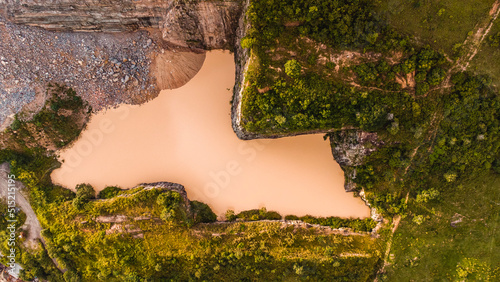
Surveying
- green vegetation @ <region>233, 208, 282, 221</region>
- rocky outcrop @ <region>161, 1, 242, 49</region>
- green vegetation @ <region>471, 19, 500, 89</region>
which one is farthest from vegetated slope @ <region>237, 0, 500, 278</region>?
green vegetation @ <region>233, 208, 282, 221</region>

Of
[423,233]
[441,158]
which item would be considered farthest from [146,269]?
[441,158]

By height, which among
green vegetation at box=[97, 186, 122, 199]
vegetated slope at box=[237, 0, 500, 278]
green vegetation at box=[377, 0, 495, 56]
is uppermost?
green vegetation at box=[377, 0, 495, 56]

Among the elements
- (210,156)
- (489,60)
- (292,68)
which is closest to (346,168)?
(292,68)

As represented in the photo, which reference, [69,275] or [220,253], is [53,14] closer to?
[69,275]

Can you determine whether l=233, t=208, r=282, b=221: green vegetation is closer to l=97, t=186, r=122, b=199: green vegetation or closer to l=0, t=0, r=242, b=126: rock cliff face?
l=97, t=186, r=122, b=199: green vegetation

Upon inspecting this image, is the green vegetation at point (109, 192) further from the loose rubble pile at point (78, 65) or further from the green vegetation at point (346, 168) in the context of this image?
the loose rubble pile at point (78, 65)

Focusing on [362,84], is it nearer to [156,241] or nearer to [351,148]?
[351,148]
